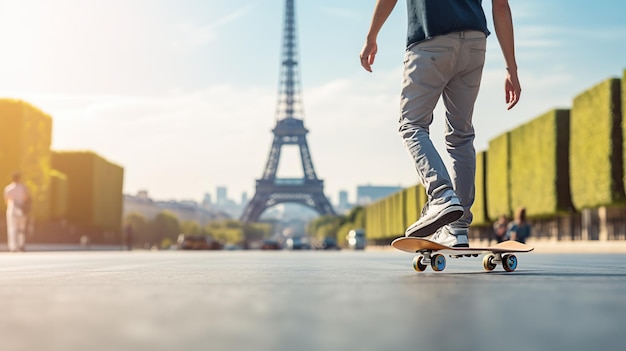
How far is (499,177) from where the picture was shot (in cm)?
2848

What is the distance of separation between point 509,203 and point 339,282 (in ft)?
80.6

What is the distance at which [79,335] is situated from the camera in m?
1.77

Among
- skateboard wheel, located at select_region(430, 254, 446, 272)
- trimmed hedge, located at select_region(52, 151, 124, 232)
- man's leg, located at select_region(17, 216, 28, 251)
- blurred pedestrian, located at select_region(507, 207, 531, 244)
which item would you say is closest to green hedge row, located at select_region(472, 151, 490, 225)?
blurred pedestrian, located at select_region(507, 207, 531, 244)

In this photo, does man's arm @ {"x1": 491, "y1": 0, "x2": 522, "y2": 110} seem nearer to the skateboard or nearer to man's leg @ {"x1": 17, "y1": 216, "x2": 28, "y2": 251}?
the skateboard

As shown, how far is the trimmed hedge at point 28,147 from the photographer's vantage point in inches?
1233

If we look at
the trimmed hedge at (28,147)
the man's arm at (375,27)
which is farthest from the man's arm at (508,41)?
the trimmed hedge at (28,147)

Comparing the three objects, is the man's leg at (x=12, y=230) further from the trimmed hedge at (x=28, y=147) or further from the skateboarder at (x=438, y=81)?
the skateboarder at (x=438, y=81)

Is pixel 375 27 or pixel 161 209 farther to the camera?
pixel 161 209

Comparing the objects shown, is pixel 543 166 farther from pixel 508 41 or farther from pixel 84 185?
pixel 84 185

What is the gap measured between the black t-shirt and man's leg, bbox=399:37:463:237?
0.19ft

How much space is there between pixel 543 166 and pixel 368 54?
20458 mm

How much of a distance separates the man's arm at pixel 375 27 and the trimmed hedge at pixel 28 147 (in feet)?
91.8

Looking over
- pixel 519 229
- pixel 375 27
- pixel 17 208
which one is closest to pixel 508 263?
pixel 375 27

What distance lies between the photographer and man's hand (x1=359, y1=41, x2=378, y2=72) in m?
4.86
